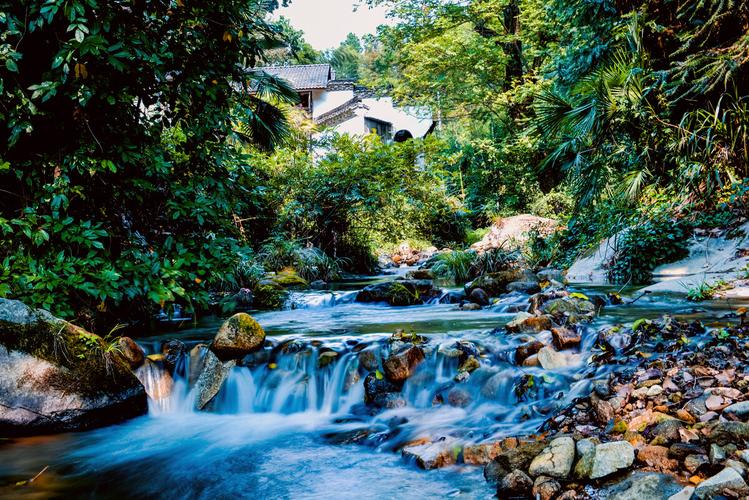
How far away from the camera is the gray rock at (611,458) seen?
2.82m

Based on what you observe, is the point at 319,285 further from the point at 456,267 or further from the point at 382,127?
the point at 382,127

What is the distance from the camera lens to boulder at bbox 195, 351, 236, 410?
5.38 m

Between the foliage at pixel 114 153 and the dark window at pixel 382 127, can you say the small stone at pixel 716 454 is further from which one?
the dark window at pixel 382 127

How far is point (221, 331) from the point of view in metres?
5.84

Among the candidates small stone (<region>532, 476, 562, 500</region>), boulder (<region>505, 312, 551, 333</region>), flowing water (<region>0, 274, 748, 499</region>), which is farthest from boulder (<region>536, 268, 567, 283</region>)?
small stone (<region>532, 476, 562, 500</region>)

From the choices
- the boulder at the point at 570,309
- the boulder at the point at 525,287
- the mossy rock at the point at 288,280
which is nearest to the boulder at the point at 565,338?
the boulder at the point at 570,309

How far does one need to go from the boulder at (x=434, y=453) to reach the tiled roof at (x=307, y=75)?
29460 mm

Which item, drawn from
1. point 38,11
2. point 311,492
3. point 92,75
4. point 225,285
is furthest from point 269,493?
point 225,285

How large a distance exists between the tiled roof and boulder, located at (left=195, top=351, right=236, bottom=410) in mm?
27481

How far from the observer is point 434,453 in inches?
145

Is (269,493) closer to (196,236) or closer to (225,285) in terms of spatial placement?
(196,236)

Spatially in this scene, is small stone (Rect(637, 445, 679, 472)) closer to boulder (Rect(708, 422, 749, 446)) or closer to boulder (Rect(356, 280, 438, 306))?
boulder (Rect(708, 422, 749, 446))

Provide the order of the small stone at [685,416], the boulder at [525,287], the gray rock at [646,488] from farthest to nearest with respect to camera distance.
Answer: the boulder at [525,287], the small stone at [685,416], the gray rock at [646,488]

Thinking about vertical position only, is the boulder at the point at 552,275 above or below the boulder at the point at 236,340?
below
